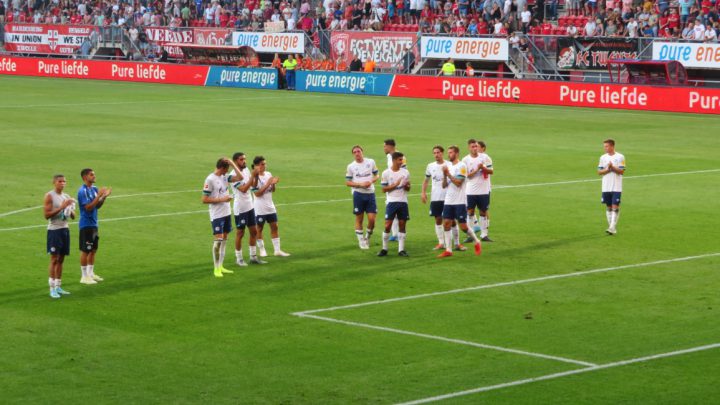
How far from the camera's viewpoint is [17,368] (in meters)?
14.8

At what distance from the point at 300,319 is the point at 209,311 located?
1434 millimetres

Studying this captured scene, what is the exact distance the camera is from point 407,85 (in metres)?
60.9

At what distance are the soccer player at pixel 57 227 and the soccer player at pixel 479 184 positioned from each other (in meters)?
8.19

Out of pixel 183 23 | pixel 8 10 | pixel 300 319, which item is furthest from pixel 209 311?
pixel 8 10

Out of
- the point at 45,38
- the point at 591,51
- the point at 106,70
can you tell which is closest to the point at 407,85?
the point at 591,51

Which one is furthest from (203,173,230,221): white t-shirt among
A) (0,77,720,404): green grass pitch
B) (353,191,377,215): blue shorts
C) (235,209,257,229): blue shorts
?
(353,191,377,215): blue shorts

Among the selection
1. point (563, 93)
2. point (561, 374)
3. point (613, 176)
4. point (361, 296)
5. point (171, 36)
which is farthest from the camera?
point (171, 36)

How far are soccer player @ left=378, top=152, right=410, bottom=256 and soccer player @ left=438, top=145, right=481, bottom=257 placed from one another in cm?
72

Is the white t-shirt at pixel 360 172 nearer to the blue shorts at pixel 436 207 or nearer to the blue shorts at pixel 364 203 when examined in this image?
the blue shorts at pixel 364 203

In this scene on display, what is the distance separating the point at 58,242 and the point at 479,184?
8.70 m

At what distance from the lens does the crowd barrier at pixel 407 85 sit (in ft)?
171

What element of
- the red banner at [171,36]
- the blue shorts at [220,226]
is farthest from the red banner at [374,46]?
the blue shorts at [220,226]

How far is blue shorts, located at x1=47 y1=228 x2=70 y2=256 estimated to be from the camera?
18.5 meters

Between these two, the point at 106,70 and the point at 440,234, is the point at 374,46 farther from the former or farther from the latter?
the point at 440,234
